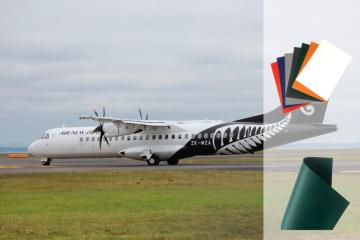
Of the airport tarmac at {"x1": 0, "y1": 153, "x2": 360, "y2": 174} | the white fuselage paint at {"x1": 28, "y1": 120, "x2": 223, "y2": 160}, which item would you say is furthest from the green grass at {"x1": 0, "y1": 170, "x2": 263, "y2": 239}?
the white fuselage paint at {"x1": 28, "y1": 120, "x2": 223, "y2": 160}

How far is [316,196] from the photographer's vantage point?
8.29m

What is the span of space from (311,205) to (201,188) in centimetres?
1409

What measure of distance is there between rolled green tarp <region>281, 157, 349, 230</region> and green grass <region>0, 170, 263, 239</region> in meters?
3.10

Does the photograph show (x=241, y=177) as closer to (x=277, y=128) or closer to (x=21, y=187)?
(x=21, y=187)

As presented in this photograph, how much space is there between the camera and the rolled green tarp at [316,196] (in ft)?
27.0

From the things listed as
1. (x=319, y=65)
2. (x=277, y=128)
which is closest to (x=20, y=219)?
(x=319, y=65)

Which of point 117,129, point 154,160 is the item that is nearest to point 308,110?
point 154,160

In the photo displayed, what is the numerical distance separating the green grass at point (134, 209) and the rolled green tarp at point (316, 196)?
310cm

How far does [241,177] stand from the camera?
27719mm

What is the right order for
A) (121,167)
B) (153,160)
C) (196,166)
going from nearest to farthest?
1. (196,166)
2. (121,167)
3. (153,160)

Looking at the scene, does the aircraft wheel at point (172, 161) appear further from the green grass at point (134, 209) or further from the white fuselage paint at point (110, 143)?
the green grass at point (134, 209)

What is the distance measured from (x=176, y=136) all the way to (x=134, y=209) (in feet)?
92.1

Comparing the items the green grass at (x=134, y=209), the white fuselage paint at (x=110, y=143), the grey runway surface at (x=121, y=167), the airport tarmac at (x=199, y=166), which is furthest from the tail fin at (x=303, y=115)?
the green grass at (x=134, y=209)

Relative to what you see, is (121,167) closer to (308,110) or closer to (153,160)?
(153,160)
